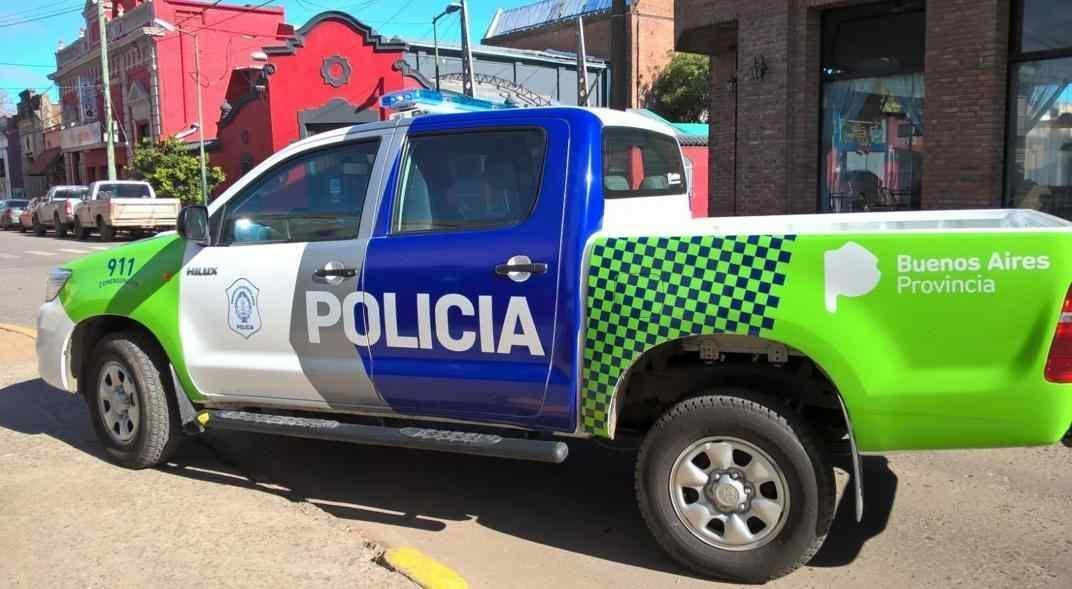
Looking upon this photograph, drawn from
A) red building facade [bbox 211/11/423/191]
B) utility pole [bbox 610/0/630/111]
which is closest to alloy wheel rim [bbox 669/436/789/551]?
utility pole [bbox 610/0/630/111]

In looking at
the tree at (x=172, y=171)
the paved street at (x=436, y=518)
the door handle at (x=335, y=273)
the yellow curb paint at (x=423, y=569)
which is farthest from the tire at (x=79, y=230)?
the yellow curb paint at (x=423, y=569)

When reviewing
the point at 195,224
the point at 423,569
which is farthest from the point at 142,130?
the point at 423,569

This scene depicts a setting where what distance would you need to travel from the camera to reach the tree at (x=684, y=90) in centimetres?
4806

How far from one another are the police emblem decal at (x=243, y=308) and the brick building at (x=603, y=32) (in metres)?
44.8

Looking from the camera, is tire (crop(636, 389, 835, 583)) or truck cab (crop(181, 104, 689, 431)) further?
truck cab (crop(181, 104, 689, 431))

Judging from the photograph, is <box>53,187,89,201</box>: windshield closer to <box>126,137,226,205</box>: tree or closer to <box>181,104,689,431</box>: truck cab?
<box>126,137,226,205</box>: tree

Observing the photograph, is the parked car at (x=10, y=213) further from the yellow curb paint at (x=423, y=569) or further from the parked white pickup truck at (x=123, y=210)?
the yellow curb paint at (x=423, y=569)

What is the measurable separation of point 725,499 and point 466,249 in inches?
63.3

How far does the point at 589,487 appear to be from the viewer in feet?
16.5

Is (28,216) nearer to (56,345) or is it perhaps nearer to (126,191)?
(126,191)

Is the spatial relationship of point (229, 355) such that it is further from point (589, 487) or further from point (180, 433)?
point (589, 487)

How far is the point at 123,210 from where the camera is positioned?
83.2 ft

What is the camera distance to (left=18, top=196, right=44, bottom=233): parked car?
112 feet

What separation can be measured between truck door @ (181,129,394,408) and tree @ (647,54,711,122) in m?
44.9
